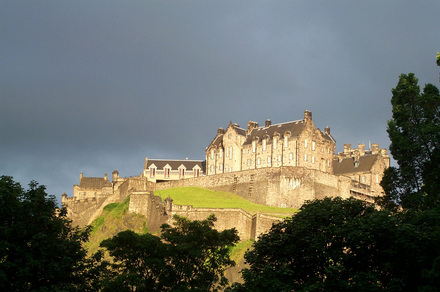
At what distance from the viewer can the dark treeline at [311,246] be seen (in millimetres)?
30484

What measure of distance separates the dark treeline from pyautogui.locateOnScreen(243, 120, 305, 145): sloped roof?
56619mm

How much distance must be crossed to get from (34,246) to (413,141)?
82.7 ft

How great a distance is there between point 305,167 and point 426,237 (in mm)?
66423

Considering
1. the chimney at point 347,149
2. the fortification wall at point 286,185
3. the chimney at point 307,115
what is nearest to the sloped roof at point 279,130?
the chimney at point 307,115

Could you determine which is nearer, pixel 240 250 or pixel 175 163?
pixel 240 250

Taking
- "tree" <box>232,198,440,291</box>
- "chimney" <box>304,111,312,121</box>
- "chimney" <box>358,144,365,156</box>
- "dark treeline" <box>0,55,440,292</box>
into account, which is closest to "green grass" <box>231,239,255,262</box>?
"dark treeline" <box>0,55,440,292</box>

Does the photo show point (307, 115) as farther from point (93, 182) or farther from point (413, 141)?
point (413, 141)

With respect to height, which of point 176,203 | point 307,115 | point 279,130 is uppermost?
point 307,115

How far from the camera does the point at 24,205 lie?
3622 cm

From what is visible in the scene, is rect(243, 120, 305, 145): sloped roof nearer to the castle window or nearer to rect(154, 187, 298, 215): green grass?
rect(154, 187, 298, 215): green grass

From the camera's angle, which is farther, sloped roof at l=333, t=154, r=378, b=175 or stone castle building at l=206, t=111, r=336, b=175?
sloped roof at l=333, t=154, r=378, b=175

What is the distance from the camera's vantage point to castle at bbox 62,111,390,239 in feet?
266

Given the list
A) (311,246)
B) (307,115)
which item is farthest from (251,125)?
(311,246)

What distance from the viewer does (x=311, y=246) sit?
1292 inches
